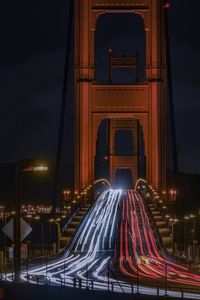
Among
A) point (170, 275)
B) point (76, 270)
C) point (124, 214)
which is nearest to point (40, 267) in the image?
point (76, 270)

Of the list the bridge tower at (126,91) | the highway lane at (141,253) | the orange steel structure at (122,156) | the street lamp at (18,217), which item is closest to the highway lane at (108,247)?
the highway lane at (141,253)

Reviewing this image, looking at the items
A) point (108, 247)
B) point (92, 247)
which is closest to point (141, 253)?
point (108, 247)

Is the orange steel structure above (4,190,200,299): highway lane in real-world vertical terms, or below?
above

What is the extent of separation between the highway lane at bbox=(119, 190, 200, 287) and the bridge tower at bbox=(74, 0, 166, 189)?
4982 mm

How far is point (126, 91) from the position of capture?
89.9 meters

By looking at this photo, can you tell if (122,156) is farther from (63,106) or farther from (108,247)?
(108,247)

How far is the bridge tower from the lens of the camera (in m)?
88.0

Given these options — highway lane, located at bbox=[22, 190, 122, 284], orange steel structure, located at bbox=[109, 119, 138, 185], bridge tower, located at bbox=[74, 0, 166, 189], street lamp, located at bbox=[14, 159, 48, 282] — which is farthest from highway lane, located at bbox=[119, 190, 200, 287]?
orange steel structure, located at bbox=[109, 119, 138, 185]

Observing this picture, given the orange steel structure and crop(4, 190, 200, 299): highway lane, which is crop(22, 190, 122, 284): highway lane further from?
the orange steel structure

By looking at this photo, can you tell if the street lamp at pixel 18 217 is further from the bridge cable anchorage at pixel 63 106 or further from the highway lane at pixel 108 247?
the bridge cable anchorage at pixel 63 106

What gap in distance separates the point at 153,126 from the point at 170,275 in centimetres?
5081

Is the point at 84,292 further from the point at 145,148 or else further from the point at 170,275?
the point at 145,148

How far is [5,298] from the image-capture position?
20094 millimetres

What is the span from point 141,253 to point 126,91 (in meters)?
32.1
